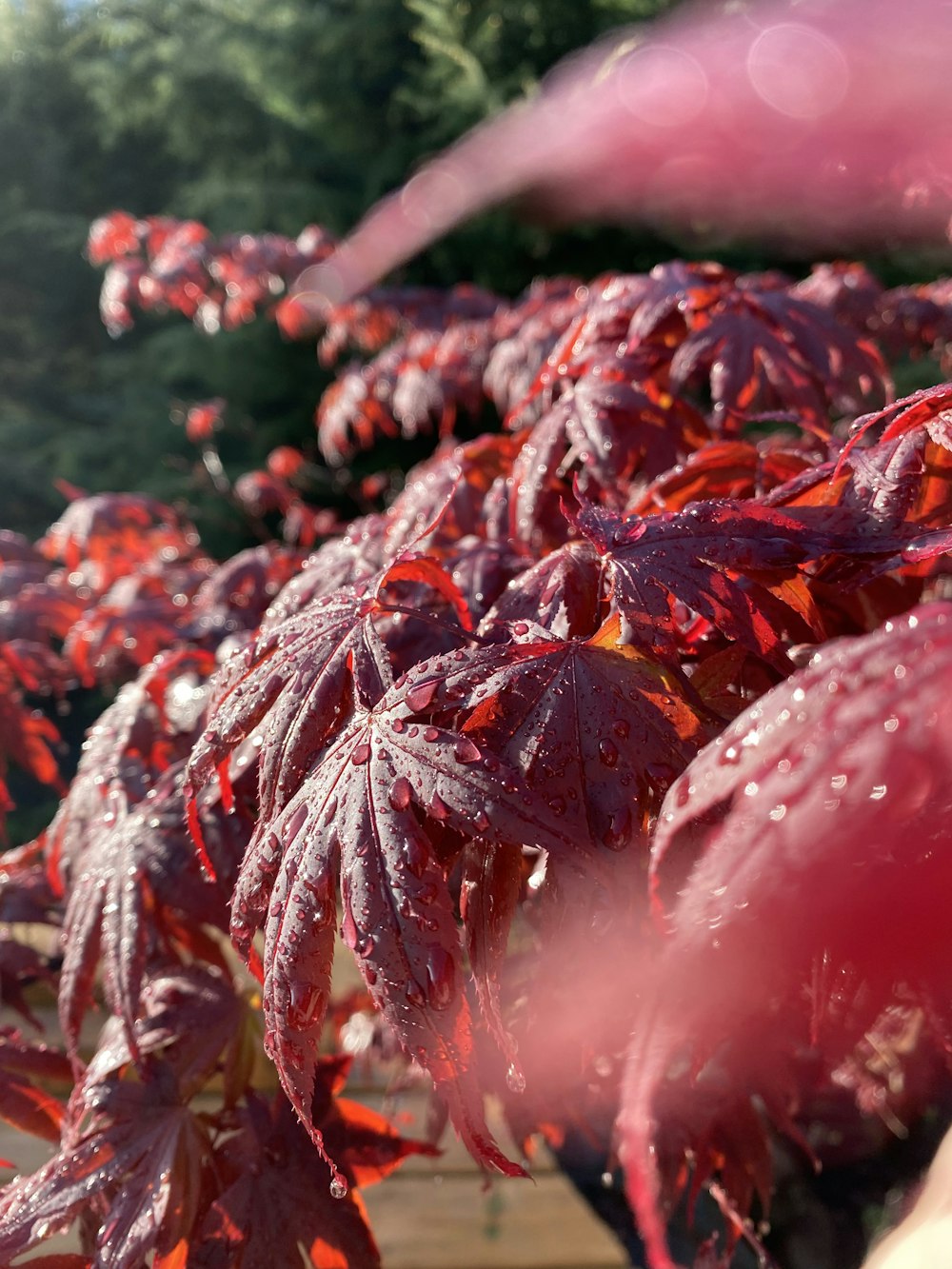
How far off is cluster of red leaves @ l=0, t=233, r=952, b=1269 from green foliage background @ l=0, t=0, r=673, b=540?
13.4ft

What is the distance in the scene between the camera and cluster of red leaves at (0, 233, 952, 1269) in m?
0.33

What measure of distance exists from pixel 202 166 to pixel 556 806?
276 inches

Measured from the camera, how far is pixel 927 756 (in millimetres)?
308

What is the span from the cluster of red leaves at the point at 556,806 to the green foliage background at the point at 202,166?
161 inches

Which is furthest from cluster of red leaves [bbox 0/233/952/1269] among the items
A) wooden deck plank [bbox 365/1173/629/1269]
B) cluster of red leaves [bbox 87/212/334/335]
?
cluster of red leaves [bbox 87/212/334/335]

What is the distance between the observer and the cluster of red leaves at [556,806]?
1.07 feet

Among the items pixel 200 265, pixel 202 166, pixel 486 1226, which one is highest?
pixel 202 166

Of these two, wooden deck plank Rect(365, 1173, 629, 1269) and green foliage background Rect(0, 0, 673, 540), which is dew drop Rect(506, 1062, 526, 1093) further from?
green foliage background Rect(0, 0, 673, 540)

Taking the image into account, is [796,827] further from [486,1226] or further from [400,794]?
[486,1226]

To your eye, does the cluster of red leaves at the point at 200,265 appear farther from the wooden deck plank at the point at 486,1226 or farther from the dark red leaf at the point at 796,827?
the dark red leaf at the point at 796,827

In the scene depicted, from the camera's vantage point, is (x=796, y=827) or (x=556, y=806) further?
(x=556, y=806)

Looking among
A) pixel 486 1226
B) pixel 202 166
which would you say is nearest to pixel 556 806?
pixel 486 1226

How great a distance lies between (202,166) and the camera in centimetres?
641

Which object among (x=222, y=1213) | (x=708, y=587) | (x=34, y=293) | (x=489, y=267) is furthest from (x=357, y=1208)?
(x=34, y=293)
